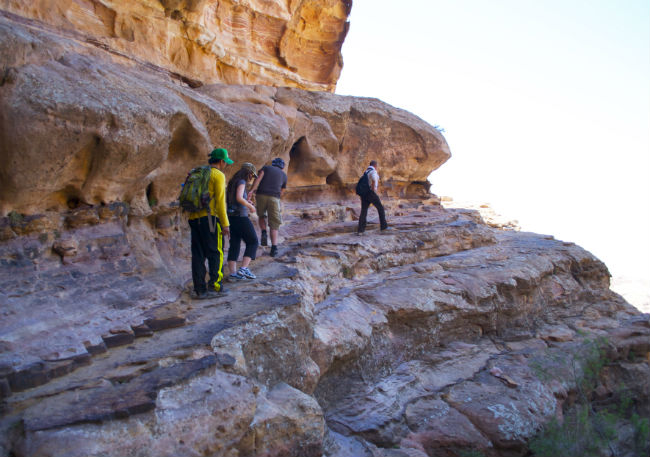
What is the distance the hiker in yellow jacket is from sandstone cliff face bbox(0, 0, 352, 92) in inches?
129

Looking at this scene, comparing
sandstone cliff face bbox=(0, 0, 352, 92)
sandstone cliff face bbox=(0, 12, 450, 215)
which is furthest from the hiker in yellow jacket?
sandstone cliff face bbox=(0, 0, 352, 92)

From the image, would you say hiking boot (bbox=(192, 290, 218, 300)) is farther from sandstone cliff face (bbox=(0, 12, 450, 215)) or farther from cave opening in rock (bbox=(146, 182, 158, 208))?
cave opening in rock (bbox=(146, 182, 158, 208))

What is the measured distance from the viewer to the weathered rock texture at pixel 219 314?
3664mm

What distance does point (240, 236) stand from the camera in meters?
6.45

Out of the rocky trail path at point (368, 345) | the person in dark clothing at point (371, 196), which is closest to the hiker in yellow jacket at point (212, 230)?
the rocky trail path at point (368, 345)

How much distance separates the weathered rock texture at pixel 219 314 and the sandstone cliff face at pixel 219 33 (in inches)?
30.1

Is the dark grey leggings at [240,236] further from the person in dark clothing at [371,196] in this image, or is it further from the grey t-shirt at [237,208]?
the person in dark clothing at [371,196]

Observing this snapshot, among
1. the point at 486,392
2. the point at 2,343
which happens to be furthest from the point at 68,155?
the point at 486,392

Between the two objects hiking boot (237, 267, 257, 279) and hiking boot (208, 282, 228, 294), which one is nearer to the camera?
hiking boot (208, 282, 228, 294)

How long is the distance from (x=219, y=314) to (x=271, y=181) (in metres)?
3.11

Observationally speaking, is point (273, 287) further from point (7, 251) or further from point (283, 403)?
point (7, 251)

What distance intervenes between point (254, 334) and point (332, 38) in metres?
13.3

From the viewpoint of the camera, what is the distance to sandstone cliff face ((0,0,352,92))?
8.87m

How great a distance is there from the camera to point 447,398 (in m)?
6.29
